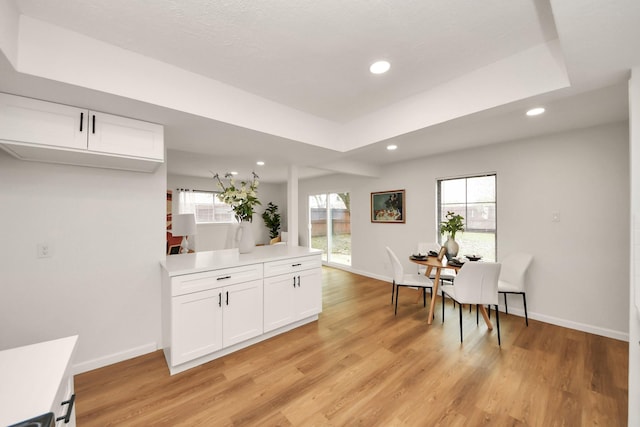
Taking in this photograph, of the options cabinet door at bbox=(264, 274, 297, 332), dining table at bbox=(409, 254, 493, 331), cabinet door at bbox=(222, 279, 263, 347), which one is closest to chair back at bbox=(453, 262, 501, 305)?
dining table at bbox=(409, 254, 493, 331)

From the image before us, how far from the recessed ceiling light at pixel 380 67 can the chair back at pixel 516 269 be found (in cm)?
305

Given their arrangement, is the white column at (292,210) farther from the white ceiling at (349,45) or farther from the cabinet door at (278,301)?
the white ceiling at (349,45)

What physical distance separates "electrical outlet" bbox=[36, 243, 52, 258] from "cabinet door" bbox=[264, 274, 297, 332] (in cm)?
181

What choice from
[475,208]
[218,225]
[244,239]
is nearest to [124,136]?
[244,239]

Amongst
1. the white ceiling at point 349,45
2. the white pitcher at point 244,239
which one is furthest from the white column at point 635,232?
the white pitcher at point 244,239

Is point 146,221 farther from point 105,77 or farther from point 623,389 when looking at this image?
point 623,389

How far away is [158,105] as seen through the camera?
1826 mm

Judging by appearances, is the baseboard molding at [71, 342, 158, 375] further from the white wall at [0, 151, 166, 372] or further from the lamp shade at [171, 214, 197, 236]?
the lamp shade at [171, 214, 197, 236]

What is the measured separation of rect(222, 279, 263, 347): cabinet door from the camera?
7.93 ft

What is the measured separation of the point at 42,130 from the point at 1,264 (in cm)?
112

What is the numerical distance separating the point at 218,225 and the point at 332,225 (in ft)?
10.5

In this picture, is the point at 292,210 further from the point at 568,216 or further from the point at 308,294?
the point at 568,216

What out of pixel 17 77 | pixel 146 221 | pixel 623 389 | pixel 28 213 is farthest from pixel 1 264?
pixel 623 389

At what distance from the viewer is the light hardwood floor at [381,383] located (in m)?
1.72
